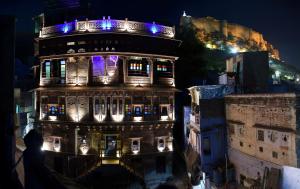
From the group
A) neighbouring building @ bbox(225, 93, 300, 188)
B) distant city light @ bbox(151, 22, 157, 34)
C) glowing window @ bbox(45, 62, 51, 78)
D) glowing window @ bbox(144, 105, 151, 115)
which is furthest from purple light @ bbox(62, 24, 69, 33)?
neighbouring building @ bbox(225, 93, 300, 188)

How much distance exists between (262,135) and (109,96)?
49.0 ft

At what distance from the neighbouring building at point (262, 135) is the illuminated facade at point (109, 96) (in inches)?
323

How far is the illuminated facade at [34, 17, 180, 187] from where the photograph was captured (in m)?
28.2

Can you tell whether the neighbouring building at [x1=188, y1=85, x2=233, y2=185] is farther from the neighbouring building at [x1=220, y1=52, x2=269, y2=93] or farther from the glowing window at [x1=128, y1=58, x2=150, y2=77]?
the glowing window at [x1=128, y1=58, x2=150, y2=77]

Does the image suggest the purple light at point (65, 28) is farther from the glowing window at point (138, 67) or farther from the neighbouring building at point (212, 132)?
the neighbouring building at point (212, 132)

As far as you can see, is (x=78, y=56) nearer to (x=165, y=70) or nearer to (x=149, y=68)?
(x=149, y=68)

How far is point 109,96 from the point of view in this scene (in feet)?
93.1

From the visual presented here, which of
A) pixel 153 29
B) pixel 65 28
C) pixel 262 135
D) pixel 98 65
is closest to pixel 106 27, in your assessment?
pixel 98 65

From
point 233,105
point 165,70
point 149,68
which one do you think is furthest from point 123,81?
point 233,105

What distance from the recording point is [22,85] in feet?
131

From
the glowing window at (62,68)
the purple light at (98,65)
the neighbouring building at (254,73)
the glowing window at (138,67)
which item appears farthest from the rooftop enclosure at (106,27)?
the neighbouring building at (254,73)

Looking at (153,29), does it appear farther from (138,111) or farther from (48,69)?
(48,69)

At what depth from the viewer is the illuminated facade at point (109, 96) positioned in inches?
1112

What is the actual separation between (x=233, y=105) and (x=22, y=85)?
2973 cm
